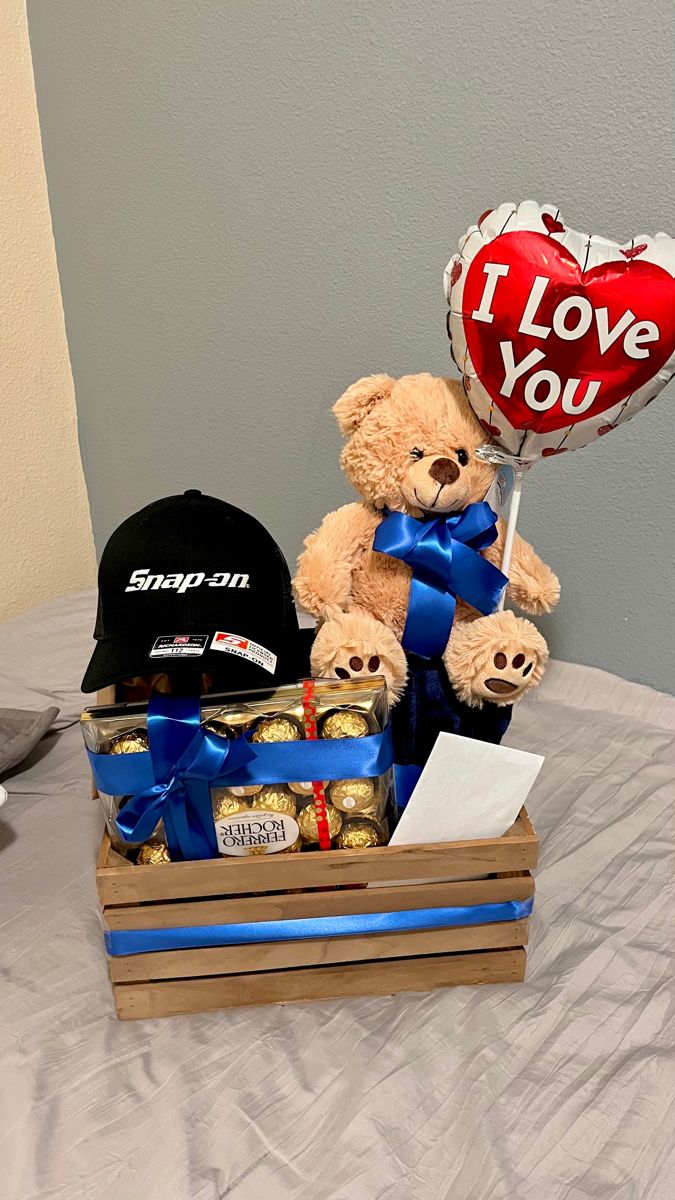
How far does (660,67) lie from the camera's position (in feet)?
3.34

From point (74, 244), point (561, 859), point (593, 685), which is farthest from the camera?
point (74, 244)

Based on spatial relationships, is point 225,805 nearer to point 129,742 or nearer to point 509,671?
point 129,742

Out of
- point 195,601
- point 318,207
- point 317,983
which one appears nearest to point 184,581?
point 195,601

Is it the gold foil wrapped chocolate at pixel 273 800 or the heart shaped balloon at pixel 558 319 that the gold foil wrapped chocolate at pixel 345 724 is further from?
the heart shaped balloon at pixel 558 319

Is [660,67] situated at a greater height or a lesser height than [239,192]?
greater

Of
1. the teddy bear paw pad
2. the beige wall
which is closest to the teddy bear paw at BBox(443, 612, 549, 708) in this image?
the teddy bear paw pad

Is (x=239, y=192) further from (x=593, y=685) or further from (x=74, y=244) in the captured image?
(x=593, y=685)

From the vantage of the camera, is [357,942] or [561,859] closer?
[357,942]

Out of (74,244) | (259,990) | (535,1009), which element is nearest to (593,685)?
(535,1009)

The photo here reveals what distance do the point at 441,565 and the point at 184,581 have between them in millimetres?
230

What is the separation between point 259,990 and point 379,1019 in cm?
10

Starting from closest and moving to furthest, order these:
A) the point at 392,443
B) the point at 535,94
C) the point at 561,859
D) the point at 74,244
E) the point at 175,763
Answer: the point at 175,763 → the point at 392,443 → the point at 561,859 → the point at 535,94 → the point at 74,244

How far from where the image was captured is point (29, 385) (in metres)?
1.68

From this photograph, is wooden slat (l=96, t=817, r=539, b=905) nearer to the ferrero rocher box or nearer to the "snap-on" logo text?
the ferrero rocher box
